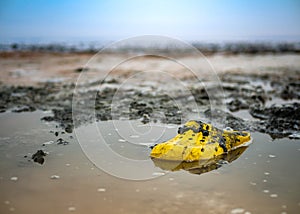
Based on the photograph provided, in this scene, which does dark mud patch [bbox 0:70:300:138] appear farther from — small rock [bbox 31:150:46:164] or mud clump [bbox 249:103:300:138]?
small rock [bbox 31:150:46:164]

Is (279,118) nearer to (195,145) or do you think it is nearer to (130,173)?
(195,145)

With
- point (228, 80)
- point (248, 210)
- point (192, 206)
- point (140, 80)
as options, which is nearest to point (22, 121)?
point (192, 206)

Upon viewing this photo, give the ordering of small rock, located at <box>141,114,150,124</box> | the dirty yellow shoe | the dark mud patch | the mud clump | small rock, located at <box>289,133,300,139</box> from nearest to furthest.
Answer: the dirty yellow shoe, small rock, located at <box>289,133,300,139</box>, the mud clump, the dark mud patch, small rock, located at <box>141,114,150,124</box>

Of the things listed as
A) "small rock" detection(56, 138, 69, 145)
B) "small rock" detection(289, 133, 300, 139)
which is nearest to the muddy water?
"small rock" detection(56, 138, 69, 145)

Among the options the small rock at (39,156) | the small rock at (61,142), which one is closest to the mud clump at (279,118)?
the small rock at (61,142)

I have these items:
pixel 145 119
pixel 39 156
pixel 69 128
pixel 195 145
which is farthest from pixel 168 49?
pixel 39 156

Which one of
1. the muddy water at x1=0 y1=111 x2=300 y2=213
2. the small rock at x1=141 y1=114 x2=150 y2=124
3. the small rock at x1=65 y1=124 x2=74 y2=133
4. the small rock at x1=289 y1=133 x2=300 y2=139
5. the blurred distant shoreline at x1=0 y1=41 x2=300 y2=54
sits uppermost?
the blurred distant shoreline at x1=0 y1=41 x2=300 y2=54

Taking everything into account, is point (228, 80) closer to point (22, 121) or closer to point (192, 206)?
point (22, 121)
